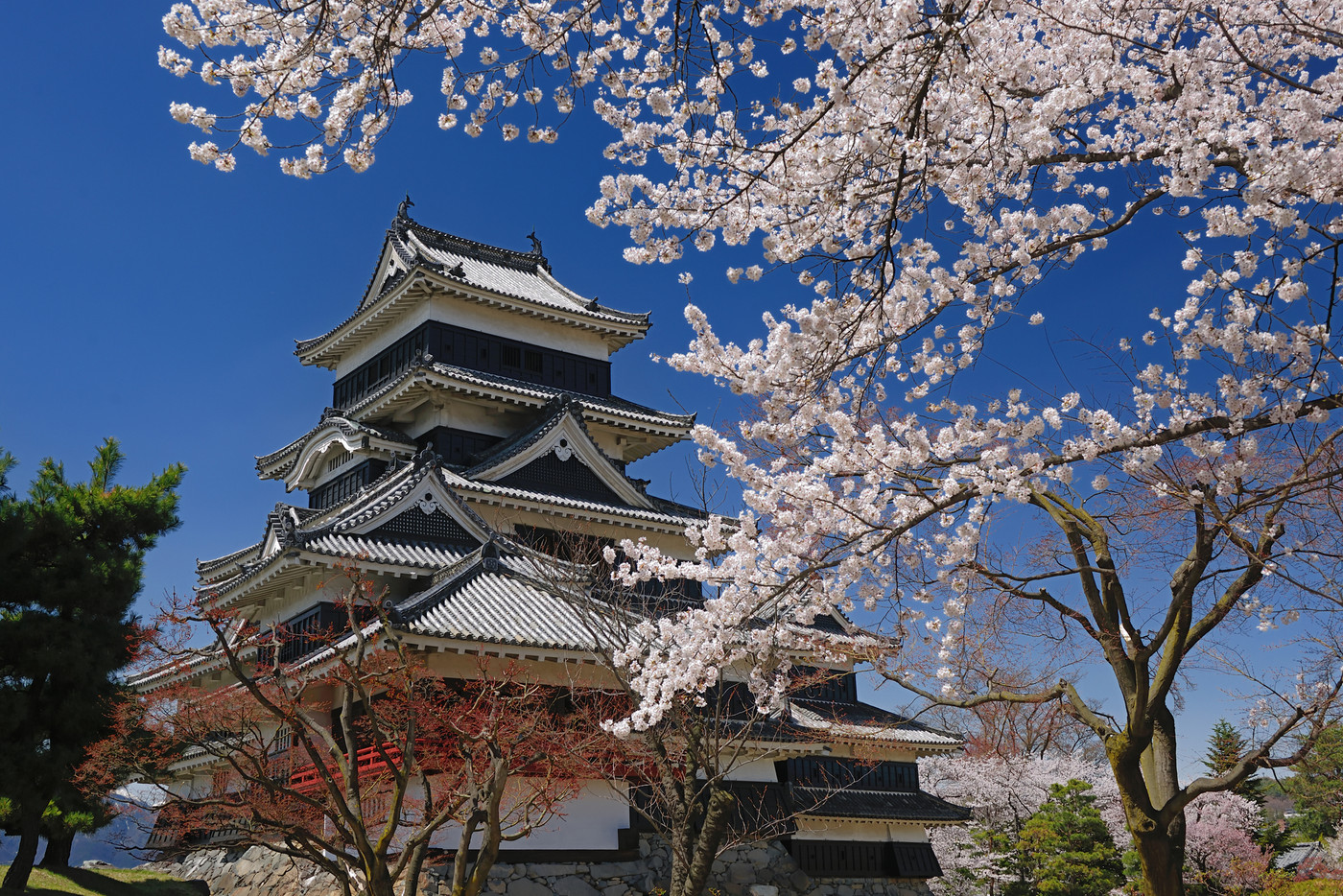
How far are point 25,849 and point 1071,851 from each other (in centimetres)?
1926

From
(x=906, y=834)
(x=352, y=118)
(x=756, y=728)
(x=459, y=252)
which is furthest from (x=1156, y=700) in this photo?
(x=459, y=252)

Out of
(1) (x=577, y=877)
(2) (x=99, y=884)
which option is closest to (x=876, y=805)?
(1) (x=577, y=877)

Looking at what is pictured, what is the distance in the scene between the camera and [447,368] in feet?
65.4

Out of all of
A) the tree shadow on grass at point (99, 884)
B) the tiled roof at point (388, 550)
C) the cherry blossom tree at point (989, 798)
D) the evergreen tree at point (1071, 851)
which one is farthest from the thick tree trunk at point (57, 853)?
the cherry blossom tree at point (989, 798)

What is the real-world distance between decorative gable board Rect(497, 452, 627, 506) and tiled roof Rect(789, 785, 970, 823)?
6.83 m

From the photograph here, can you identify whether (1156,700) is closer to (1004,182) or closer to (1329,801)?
(1004,182)

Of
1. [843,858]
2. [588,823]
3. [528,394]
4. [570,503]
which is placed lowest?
[843,858]

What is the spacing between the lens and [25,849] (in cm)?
1428

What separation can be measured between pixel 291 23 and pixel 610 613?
9.75 metres

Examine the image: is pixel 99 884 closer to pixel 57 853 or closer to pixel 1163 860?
pixel 57 853

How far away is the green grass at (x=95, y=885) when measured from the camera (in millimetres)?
15430

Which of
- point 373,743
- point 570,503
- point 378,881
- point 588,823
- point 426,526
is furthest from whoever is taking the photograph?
point 570,503

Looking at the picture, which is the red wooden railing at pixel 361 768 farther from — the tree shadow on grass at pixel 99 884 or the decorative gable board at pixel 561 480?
the decorative gable board at pixel 561 480

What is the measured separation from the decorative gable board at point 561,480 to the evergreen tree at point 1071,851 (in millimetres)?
11535
